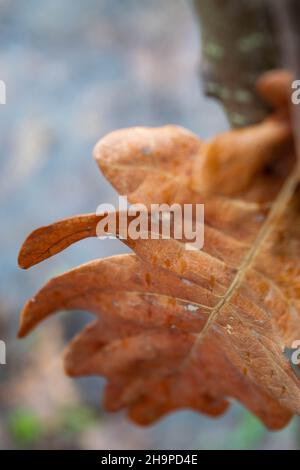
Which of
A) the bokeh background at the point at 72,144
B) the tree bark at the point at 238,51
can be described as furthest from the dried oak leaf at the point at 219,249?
the bokeh background at the point at 72,144

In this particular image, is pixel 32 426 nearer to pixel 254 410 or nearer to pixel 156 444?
pixel 156 444

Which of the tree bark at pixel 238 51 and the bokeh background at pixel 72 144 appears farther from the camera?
the bokeh background at pixel 72 144

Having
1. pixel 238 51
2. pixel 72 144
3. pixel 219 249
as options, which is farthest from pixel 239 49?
pixel 72 144

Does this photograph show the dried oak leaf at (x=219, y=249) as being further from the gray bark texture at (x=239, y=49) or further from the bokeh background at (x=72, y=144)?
the bokeh background at (x=72, y=144)

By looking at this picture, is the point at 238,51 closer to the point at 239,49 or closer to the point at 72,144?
the point at 239,49

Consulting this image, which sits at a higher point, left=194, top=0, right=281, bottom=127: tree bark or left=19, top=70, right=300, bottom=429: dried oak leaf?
left=194, top=0, right=281, bottom=127: tree bark

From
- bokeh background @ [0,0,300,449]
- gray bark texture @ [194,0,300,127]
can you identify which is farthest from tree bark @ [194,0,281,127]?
bokeh background @ [0,0,300,449]

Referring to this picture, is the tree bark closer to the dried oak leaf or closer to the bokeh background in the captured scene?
the dried oak leaf
